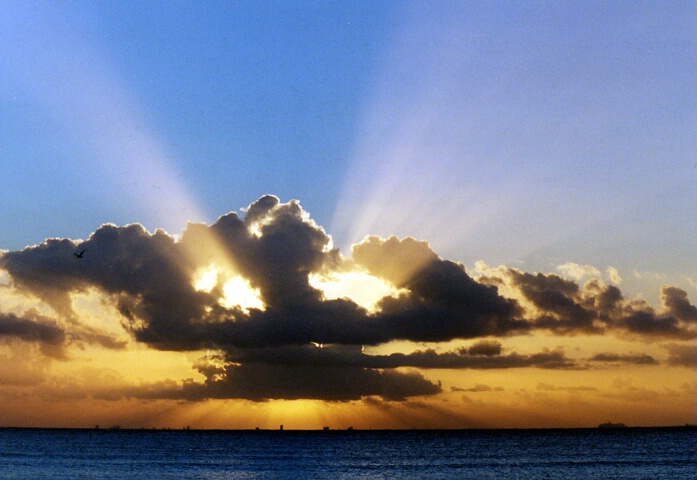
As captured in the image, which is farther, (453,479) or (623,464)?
(623,464)

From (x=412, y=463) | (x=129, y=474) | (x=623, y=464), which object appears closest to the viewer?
(x=129, y=474)

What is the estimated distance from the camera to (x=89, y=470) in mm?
172375

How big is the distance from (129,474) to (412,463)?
2805 inches

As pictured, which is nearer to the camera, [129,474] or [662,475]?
[662,475]

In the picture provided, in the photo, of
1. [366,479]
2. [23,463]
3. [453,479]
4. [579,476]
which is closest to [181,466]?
[23,463]

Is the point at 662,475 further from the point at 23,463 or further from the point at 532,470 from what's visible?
the point at 23,463

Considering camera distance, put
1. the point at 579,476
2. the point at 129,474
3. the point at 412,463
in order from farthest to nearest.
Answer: the point at 412,463, the point at 129,474, the point at 579,476

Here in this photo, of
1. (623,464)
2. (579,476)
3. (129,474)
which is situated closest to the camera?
(579,476)

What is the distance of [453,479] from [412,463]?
45.7 metres

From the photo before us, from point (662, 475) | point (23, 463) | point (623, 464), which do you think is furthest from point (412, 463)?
point (23, 463)

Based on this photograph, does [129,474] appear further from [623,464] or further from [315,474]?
[623,464]

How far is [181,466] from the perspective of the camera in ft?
630

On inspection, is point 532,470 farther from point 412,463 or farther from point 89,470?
point 89,470

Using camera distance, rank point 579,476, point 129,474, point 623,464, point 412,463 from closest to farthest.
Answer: point 579,476
point 129,474
point 623,464
point 412,463
